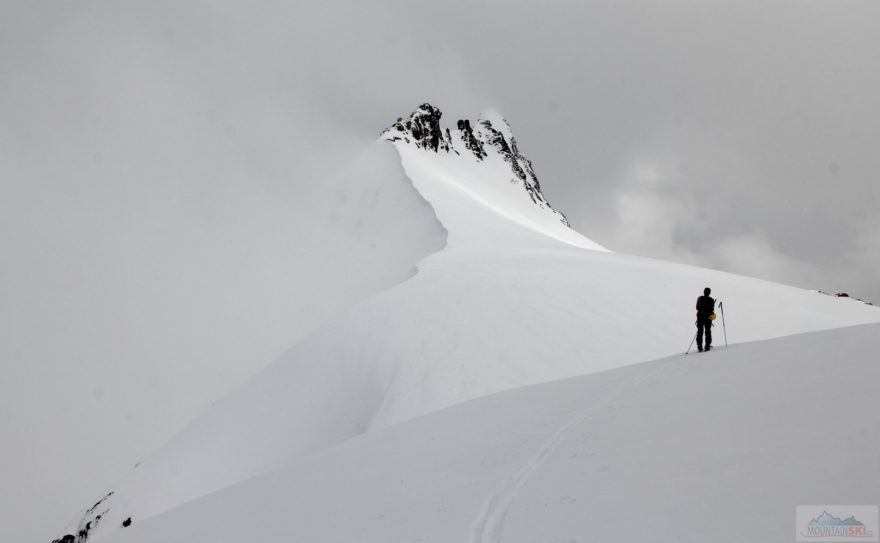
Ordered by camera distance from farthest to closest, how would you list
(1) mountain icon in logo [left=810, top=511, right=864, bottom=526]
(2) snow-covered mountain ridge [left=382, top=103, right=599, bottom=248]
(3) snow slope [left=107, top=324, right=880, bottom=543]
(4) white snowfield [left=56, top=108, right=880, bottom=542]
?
(2) snow-covered mountain ridge [left=382, top=103, right=599, bottom=248] < (4) white snowfield [left=56, top=108, right=880, bottom=542] < (3) snow slope [left=107, top=324, right=880, bottom=543] < (1) mountain icon in logo [left=810, top=511, right=864, bottom=526]

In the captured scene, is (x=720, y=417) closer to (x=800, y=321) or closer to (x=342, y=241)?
(x=800, y=321)

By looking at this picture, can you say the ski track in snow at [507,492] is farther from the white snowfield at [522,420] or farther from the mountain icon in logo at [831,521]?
the mountain icon in logo at [831,521]

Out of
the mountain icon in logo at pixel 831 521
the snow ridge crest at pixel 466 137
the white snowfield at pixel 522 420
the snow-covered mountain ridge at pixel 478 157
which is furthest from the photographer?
the snow ridge crest at pixel 466 137

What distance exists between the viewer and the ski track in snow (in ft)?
14.1

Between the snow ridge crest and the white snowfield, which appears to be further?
the snow ridge crest

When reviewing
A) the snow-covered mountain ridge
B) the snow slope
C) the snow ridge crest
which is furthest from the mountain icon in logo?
the snow ridge crest

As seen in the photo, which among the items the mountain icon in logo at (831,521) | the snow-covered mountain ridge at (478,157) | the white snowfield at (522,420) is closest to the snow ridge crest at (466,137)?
the snow-covered mountain ridge at (478,157)

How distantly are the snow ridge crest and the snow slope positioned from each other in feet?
177

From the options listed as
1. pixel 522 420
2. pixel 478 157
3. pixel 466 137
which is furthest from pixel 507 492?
pixel 466 137

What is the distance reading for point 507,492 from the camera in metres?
5.04

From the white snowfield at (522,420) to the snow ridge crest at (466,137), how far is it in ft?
150

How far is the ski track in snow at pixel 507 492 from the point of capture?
431cm

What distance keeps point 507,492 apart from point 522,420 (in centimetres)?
283

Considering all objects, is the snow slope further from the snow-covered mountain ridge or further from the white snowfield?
the snow-covered mountain ridge
